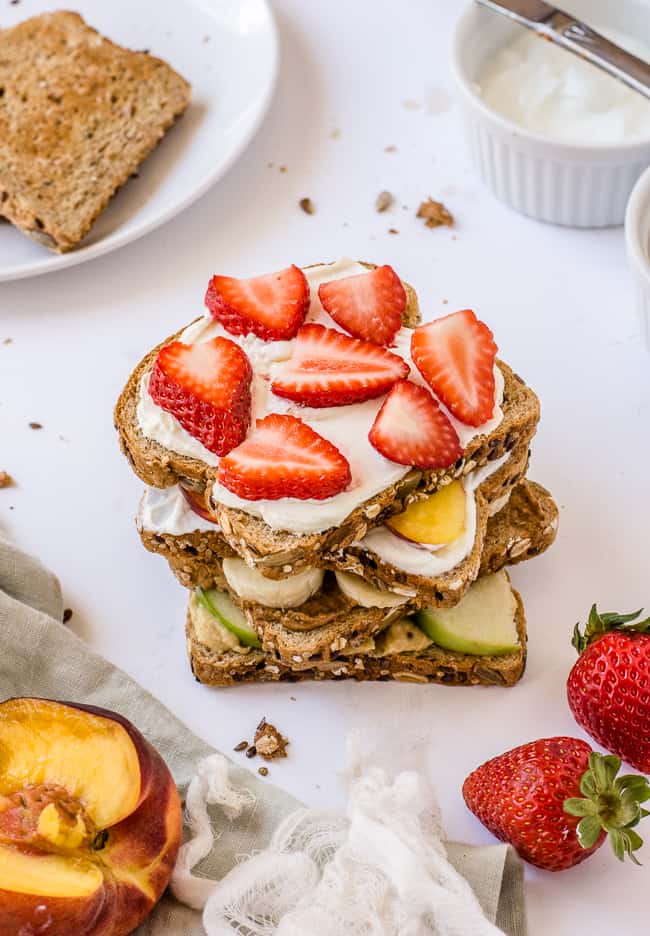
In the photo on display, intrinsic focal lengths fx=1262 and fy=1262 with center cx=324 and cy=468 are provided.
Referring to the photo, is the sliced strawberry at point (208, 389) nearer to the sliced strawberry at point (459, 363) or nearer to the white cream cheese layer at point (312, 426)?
the white cream cheese layer at point (312, 426)

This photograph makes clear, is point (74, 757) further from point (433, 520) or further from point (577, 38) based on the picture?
point (577, 38)

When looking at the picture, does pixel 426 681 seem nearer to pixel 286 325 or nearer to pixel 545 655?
pixel 545 655

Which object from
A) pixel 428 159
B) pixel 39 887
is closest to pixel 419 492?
pixel 39 887

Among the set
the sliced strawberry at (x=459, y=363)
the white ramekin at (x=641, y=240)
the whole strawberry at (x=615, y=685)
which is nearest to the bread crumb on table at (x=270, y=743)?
the whole strawberry at (x=615, y=685)

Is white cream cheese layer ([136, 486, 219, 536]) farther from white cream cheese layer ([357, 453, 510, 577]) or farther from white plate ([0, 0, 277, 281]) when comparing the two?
white plate ([0, 0, 277, 281])

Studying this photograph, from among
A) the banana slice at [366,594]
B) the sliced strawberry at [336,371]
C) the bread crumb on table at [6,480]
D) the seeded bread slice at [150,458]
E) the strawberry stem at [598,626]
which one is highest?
the sliced strawberry at [336,371]

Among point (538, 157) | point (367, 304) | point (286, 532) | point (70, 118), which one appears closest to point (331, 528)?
point (286, 532)
